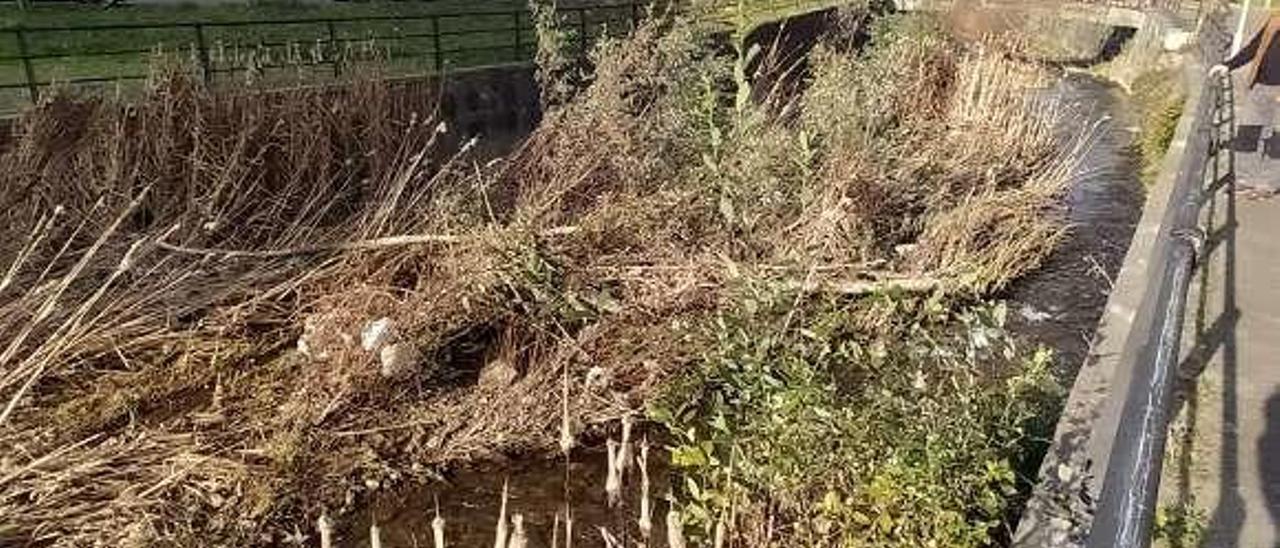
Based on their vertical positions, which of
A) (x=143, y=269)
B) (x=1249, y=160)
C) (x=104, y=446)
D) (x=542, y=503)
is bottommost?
(x=542, y=503)

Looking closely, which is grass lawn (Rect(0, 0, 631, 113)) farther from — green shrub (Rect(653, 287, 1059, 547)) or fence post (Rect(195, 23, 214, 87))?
green shrub (Rect(653, 287, 1059, 547))

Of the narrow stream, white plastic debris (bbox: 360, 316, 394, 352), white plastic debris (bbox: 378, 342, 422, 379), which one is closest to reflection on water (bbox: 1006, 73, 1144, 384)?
the narrow stream

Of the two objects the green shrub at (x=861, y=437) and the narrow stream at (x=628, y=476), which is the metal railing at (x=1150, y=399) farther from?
the narrow stream at (x=628, y=476)

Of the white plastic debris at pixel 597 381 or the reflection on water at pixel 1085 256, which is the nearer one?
the white plastic debris at pixel 597 381

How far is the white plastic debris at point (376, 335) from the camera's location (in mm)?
8492

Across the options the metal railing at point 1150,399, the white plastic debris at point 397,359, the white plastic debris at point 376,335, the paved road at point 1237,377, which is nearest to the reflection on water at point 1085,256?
the paved road at point 1237,377

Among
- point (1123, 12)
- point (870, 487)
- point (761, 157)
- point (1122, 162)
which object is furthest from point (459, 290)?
point (1123, 12)

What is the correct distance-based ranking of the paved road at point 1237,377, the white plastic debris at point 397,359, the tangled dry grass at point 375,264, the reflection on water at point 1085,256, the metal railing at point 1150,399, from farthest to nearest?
1. the reflection on water at point 1085,256
2. the white plastic debris at point 397,359
3. the tangled dry grass at point 375,264
4. the paved road at point 1237,377
5. the metal railing at point 1150,399

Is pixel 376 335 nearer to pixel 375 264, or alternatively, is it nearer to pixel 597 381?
pixel 375 264

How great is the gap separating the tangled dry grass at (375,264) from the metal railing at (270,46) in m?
1.56

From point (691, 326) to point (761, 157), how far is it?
1534 millimetres

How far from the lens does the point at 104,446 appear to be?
7098 millimetres

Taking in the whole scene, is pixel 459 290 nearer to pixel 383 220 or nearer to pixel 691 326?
pixel 383 220

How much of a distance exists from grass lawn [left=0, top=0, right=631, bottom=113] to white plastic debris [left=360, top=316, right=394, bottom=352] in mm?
3971
